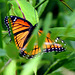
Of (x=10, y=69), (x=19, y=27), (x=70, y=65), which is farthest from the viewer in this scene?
(x=19, y=27)

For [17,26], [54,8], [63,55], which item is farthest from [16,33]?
[54,8]

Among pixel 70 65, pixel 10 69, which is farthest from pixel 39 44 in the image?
pixel 70 65

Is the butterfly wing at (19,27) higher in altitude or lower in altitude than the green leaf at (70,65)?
higher

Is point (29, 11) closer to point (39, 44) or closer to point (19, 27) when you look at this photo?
point (19, 27)

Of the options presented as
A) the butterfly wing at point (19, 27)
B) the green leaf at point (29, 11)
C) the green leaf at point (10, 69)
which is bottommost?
the green leaf at point (10, 69)

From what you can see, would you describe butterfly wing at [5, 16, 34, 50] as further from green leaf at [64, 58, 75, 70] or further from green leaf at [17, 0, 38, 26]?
green leaf at [64, 58, 75, 70]

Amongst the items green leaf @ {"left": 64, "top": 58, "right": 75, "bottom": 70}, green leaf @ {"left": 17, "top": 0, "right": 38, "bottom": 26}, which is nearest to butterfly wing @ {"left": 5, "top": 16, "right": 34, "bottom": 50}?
green leaf @ {"left": 17, "top": 0, "right": 38, "bottom": 26}

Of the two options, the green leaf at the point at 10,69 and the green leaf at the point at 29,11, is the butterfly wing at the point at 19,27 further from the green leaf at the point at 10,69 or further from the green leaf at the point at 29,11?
the green leaf at the point at 10,69

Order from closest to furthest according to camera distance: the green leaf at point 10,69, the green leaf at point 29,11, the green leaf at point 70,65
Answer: the green leaf at point 10,69
the green leaf at point 70,65
the green leaf at point 29,11

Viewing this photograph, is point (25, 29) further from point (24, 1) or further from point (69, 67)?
point (69, 67)

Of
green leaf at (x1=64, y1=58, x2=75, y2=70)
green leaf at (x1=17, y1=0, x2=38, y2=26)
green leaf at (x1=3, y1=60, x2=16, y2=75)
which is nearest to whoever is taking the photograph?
green leaf at (x1=3, y1=60, x2=16, y2=75)

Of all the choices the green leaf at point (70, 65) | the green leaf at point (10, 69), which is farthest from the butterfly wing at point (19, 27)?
the green leaf at point (10, 69)
